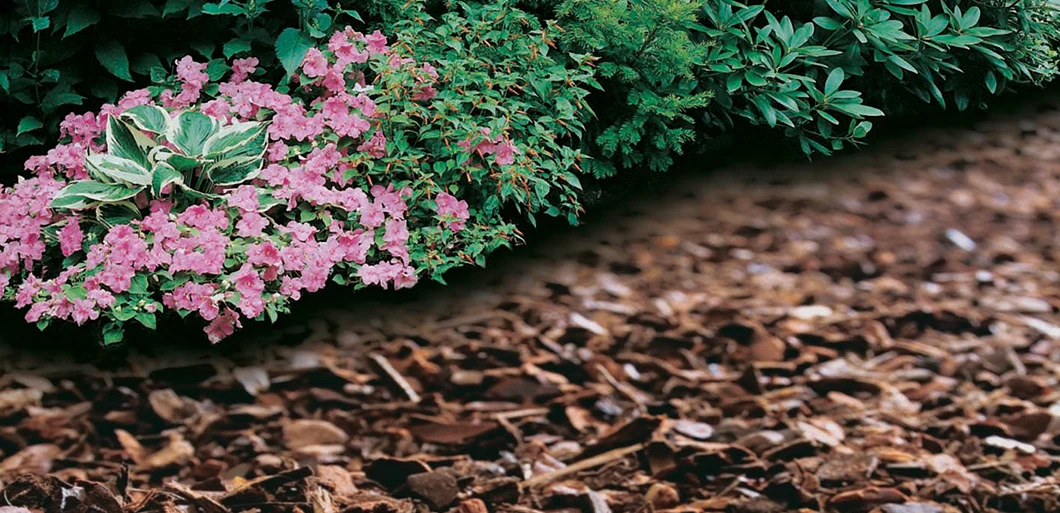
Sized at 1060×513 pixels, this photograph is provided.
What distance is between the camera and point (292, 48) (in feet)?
9.34

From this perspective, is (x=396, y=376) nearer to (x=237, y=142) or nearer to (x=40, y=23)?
Answer: (x=237, y=142)

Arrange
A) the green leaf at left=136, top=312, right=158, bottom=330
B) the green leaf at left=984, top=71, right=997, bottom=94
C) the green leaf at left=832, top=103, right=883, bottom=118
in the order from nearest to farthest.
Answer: the green leaf at left=136, top=312, right=158, bottom=330
the green leaf at left=832, top=103, right=883, bottom=118
the green leaf at left=984, top=71, right=997, bottom=94

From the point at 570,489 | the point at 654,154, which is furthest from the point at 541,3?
the point at 570,489

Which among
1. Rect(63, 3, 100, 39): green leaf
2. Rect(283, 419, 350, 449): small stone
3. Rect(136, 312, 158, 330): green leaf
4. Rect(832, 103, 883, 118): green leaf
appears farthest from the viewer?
Rect(832, 103, 883, 118): green leaf

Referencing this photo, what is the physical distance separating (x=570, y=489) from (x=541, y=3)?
1.65 metres

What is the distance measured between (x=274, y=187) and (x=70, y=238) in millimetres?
493

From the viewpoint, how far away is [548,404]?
2.37 metres

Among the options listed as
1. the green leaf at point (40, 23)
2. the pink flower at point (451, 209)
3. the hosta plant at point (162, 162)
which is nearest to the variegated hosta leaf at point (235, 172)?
the hosta plant at point (162, 162)

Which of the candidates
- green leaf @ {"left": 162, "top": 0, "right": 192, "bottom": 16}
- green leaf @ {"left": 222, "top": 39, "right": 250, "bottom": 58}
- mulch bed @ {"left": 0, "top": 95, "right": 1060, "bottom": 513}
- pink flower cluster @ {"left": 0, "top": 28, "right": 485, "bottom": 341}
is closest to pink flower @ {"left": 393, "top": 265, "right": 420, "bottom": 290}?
pink flower cluster @ {"left": 0, "top": 28, "right": 485, "bottom": 341}

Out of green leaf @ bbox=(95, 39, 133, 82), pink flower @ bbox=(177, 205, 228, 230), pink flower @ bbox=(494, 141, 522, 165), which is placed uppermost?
green leaf @ bbox=(95, 39, 133, 82)

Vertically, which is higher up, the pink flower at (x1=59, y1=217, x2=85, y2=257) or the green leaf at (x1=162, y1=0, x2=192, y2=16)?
the green leaf at (x1=162, y1=0, x2=192, y2=16)

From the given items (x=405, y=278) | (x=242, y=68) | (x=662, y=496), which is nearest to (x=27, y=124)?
(x=242, y=68)

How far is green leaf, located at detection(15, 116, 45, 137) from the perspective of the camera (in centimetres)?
295

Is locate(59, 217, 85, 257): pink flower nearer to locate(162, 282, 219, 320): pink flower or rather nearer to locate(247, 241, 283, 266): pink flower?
locate(162, 282, 219, 320): pink flower
